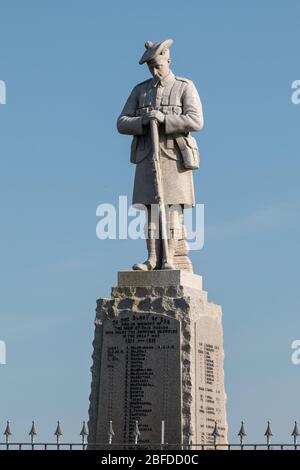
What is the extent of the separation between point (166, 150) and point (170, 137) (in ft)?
0.90

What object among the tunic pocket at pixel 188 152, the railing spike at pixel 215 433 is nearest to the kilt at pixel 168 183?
the tunic pocket at pixel 188 152

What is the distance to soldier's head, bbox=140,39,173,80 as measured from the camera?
36.6m

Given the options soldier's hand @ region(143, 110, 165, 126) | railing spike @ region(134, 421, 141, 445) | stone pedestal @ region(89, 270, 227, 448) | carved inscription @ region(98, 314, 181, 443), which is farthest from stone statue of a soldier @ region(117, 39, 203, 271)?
railing spike @ region(134, 421, 141, 445)

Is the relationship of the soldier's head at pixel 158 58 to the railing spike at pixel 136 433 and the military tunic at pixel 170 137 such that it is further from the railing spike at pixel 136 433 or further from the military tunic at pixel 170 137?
the railing spike at pixel 136 433

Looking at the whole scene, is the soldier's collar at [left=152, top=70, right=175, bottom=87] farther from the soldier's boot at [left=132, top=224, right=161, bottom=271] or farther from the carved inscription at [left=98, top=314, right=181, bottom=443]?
the carved inscription at [left=98, top=314, right=181, bottom=443]

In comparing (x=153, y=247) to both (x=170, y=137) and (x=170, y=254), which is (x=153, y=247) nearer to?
(x=170, y=254)

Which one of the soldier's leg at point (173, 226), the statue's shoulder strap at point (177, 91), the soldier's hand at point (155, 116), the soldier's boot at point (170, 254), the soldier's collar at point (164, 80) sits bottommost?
the soldier's boot at point (170, 254)

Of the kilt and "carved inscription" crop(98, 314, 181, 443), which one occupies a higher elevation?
the kilt

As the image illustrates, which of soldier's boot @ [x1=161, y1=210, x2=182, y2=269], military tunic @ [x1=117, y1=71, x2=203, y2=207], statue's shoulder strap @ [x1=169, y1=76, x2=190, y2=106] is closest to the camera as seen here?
soldier's boot @ [x1=161, y1=210, x2=182, y2=269]

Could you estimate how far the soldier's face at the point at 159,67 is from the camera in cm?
3662

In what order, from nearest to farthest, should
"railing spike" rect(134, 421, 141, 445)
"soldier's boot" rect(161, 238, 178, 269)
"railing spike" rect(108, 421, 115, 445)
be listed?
1. "railing spike" rect(134, 421, 141, 445)
2. "railing spike" rect(108, 421, 115, 445)
3. "soldier's boot" rect(161, 238, 178, 269)

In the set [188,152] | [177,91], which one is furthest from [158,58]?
[188,152]

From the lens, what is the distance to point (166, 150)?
120ft
